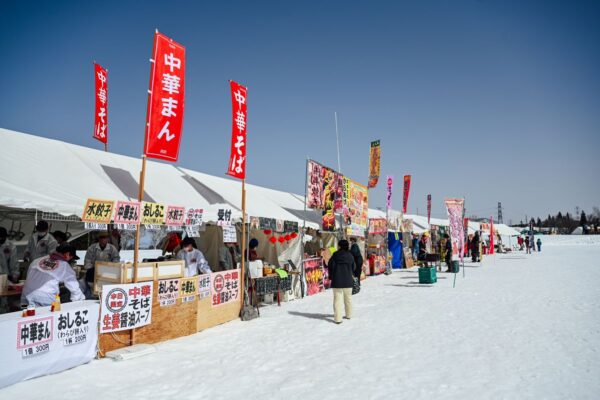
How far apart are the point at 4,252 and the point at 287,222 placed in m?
6.06

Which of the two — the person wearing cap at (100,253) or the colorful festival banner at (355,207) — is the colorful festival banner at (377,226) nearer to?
the colorful festival banner at (355,207)

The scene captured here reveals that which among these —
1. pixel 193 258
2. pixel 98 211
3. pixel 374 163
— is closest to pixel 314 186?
pixel 193 258

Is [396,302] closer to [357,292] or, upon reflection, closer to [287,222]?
[357,292]

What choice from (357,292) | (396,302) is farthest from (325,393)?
(357,292)

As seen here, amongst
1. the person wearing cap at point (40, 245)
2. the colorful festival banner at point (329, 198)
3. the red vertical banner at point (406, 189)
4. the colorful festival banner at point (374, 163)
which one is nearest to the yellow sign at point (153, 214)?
the person wearing cap at point (40, 245)

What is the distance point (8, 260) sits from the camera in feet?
23.7

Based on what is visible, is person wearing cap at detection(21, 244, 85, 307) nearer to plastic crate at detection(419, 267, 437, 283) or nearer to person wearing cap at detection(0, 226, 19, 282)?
person wearing cap at detection(0, 226, 19, 282)

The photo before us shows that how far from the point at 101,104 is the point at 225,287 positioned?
650 centimetres

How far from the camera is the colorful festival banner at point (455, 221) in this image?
14.2 metres

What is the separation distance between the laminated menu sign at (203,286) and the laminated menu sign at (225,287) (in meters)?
0.13

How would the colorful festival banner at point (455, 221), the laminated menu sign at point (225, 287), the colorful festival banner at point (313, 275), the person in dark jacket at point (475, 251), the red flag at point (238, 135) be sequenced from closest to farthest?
the laminated menu sign at point (225, 287)
the red flag at point (238, 135)
the colorful festival banner at point (313, 275)
the colorful festival banner at point (455, 221)
the person in dark jacket at point (475, 251)

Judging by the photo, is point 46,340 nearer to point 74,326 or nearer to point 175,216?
point 74,326

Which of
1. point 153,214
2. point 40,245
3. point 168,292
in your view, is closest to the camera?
point 153,214

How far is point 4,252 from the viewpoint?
7.17 metres
